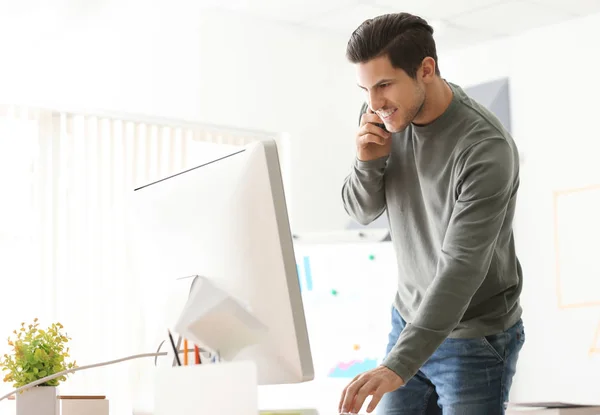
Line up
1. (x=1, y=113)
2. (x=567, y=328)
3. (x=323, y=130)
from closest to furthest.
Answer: (x=1, y=113) → (x=567, y=328) → (x=323, y=130)

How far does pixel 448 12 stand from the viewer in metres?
4.49

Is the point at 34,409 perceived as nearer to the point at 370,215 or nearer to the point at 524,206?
the point at 370,215

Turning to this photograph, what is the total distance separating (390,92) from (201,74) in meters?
2.99

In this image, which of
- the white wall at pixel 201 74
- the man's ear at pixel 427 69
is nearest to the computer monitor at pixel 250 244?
the man's ear at pixel 427 69

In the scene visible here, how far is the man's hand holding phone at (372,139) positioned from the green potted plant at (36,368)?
2.33ft

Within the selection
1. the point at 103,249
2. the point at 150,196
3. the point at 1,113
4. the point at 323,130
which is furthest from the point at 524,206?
the point at 150,196

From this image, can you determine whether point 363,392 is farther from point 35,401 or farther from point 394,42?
point 394,42

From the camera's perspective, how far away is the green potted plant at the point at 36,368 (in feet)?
5.12

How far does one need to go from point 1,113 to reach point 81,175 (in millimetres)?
477

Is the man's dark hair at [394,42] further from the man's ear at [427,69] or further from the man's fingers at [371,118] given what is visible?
the man's fingers at [371,118]

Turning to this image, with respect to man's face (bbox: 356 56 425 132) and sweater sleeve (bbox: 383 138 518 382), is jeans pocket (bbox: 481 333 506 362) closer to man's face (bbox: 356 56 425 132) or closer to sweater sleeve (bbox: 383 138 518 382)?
sweater sleeve (bbox: 383 138 518 382)

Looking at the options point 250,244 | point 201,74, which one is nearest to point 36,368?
point 250,244

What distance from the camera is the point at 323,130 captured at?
5098 mm

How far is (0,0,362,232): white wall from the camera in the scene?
13.4ft
